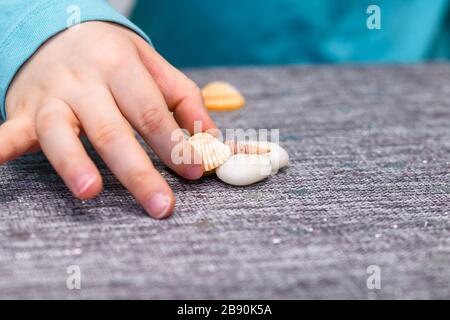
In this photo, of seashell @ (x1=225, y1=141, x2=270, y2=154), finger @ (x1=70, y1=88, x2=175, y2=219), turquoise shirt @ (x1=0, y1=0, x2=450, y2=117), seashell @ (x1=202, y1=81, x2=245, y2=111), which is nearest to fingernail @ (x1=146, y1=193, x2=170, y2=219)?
finger @ (x1=70, y1=88, x2=175, y2=219)

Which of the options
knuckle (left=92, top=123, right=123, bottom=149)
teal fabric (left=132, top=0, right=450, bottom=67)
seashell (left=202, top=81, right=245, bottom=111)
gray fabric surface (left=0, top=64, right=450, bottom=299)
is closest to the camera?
gray fabric surface (left=0, top=64, right=450, bottom=299)

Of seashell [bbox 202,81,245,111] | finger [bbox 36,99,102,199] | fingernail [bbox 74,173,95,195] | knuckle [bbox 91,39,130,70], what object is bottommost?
seashell [bbox 202,81,245,111]

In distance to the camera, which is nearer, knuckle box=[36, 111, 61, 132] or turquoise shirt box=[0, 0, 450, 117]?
knuckle box=[36, 111, 61, 132]

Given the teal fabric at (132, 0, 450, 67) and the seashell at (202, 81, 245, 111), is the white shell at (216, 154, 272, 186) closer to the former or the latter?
the seashell at (202, 81, 245, 111)

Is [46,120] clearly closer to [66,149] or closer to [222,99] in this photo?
[66,149]

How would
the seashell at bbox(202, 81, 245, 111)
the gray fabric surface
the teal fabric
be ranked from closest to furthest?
Result: the gray fabric surface
the seashell at bbox(202, 81, 245, 111)
the teal fabric

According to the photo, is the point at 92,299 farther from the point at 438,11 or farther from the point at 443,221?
the point at 438,11

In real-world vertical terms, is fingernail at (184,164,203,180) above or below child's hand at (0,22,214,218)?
below
